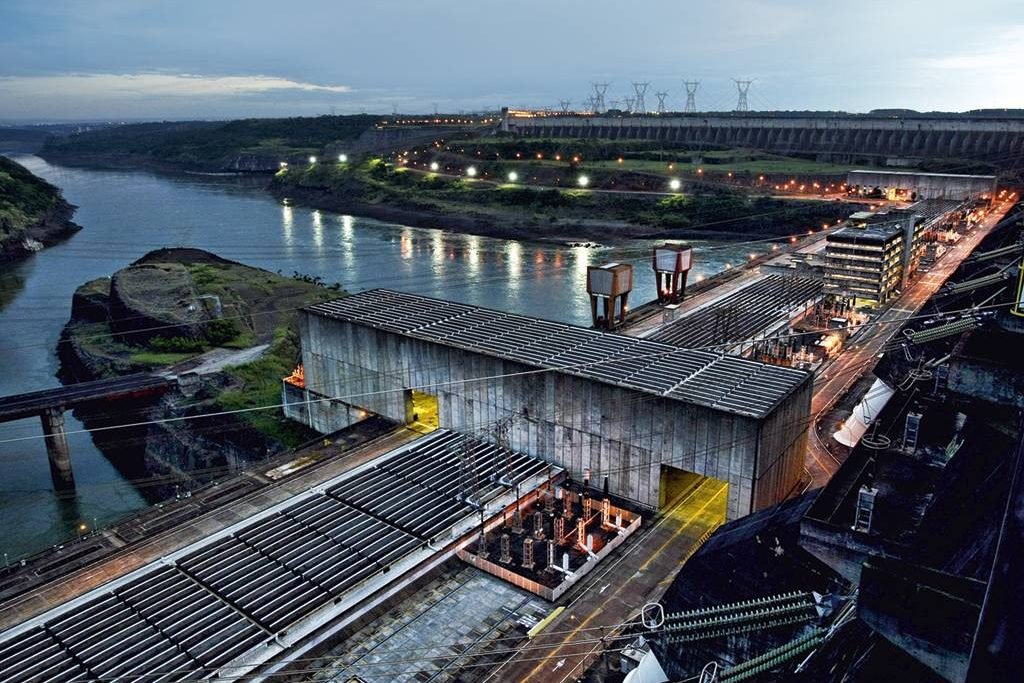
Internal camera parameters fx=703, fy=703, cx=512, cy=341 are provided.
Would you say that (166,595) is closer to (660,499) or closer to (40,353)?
(660,499)

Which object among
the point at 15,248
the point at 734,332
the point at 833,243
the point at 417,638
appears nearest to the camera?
the point at 417,638

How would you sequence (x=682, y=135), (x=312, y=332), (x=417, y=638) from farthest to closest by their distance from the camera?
(x=682, y=135), (x=312, y=332), (x=417, y=638)

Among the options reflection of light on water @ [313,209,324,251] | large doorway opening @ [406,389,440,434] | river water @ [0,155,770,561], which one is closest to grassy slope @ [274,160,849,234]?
river water @ [0,155,770,561]

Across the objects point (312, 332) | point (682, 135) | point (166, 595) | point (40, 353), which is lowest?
point (40, 353)

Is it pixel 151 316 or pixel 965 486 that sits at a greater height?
pixel 965 486

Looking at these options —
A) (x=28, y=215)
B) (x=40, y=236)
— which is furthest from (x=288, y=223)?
(x=28, y=215)

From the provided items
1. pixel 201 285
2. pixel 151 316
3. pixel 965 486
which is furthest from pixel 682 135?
pixel 965 486

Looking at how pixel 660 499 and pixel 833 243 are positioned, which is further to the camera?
pixel 833 243

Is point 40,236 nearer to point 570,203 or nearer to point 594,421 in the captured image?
point 570,203
